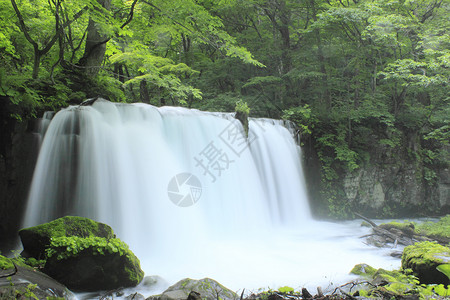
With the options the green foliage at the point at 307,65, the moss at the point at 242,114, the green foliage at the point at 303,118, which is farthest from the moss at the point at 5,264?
the green foliage at the point at 303,118

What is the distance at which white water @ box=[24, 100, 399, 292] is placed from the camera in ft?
19.0

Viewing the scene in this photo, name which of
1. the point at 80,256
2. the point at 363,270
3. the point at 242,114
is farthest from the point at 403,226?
the point at 80,256

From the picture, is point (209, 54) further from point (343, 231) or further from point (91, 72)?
point (343, 231)

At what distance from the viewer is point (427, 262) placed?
3.93 metres

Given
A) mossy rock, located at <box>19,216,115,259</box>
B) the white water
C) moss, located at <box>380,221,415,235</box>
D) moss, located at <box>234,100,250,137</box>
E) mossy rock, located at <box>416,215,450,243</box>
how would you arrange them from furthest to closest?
1. moss, located at <box>234,100,250,137</box>
2. moss, located at <box>380,221,415,235</box>
3. mossy rock, located at <box>416,215,450,243</box>
4. the white water
5. mossy rock, located at <box>19,216,115,259</box>

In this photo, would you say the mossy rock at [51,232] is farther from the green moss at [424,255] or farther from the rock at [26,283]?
the green moss at [424,255]

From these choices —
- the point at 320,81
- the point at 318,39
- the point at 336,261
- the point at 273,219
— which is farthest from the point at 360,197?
the point at 318,39

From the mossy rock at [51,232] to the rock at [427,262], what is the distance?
4.39 m

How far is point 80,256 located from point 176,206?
9.95 feet

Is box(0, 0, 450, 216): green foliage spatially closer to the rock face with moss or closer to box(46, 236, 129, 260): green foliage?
the rock face with moss

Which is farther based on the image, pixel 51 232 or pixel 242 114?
pixel 242 114

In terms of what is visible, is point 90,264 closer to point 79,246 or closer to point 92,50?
point 79,246

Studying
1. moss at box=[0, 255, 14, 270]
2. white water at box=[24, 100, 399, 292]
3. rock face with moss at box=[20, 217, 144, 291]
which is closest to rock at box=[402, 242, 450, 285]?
white water at box=[24, 100, 399, 292]

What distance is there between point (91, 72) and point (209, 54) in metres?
9.35
